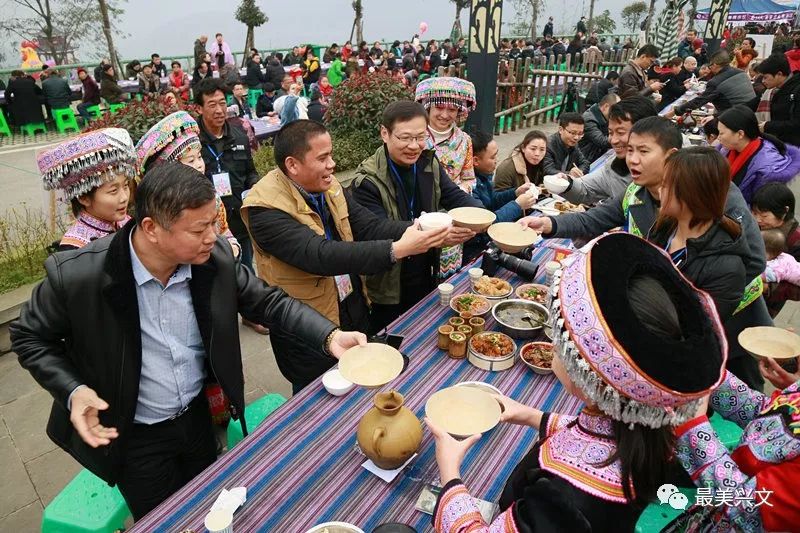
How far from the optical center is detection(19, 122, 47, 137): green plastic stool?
1204cm

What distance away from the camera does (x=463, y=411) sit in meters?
1.79

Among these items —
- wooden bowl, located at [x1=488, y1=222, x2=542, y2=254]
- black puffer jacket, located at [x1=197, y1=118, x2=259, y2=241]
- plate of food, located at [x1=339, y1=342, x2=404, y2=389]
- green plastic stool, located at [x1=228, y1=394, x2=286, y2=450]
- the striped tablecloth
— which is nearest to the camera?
the striped tablecloth

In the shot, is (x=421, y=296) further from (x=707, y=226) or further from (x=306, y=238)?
(x=707, y=226)

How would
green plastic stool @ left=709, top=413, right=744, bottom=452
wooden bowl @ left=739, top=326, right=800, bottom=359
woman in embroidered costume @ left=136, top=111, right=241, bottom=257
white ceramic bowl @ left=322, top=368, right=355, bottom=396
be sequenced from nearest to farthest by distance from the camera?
wooden bowl @ left=739, top=326, right=800, bottom=359 → white ceramic bowl @ left=322, top=368, right=355, bottom=396 → green plastic stool @ left=709, top=413, right=744, bottom=452 → woman in embroidered costume @ left=136, top=111, right=241, bottom=257

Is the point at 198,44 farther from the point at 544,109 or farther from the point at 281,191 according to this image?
the point at 281,191

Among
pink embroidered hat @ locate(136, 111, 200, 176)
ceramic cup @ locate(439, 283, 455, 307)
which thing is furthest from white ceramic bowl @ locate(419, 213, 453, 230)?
pink embroidered hat @ locate(136, 111, 200, 176)

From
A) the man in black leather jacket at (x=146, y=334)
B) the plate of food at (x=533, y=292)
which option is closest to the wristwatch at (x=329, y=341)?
the man in black leather jacket at (x=146, y=334)

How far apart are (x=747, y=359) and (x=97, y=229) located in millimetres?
3716

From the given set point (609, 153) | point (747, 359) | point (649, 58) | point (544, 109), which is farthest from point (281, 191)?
point (544, 109)

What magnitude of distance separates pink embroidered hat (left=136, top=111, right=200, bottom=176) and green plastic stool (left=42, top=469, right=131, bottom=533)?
6.68 feet

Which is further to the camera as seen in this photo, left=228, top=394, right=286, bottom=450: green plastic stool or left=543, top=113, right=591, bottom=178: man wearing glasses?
left=543, top=113, right=591, bottom=178: man wearing glasses

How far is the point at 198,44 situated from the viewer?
14.0m

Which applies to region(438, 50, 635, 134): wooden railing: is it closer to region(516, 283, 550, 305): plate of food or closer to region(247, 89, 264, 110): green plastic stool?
region(247, 89, 264, 110): green plastic stool

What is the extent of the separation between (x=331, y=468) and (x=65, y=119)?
14608 mm
